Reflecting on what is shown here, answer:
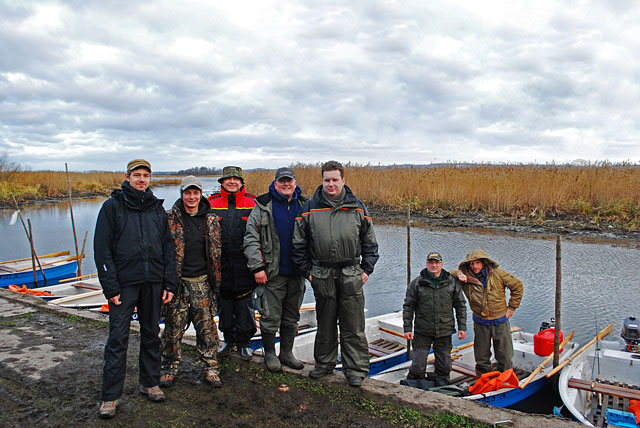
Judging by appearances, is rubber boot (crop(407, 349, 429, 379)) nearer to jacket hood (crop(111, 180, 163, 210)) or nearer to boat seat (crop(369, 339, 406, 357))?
boat seat (crop(369, 339, 406, 357))

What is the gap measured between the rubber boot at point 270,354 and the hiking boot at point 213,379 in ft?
1.46

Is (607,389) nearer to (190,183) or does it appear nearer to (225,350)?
(225,350)

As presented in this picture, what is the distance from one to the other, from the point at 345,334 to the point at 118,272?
184cm

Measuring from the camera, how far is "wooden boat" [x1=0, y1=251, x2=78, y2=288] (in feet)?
33.2

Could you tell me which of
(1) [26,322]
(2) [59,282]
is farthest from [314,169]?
(1) [26,322]

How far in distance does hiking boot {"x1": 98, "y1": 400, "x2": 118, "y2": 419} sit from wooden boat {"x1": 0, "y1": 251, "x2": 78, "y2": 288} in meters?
8.40

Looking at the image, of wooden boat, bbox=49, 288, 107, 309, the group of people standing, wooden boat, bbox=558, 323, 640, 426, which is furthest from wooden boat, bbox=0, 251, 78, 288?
wooden boat, bbox=558, 323, 640, 426

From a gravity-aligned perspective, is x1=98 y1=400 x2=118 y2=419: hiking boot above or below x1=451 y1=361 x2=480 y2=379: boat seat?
above

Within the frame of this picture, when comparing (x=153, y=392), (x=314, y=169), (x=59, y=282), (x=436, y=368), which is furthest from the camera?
(x=314, y=169)

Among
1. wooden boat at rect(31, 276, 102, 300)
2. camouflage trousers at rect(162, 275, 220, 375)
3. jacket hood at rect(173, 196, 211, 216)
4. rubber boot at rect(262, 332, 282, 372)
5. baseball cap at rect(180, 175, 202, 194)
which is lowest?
wooden boat at rect(31, 276, 102, 300)

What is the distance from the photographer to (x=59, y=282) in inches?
426

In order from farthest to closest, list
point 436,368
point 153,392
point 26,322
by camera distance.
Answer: point 26,322
point 436,368
point 153,392

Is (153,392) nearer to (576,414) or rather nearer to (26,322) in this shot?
(26,322)

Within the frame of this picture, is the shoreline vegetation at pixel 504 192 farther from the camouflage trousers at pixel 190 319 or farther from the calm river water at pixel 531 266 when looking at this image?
the camouflage trousers at pixel 190 319
